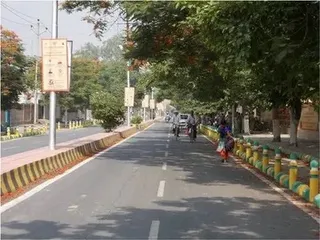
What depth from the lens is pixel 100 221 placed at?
8.45 meters

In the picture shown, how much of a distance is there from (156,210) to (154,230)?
1676mm

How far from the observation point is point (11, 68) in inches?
1759

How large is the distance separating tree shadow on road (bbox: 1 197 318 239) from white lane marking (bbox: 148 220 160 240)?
0.06 metres

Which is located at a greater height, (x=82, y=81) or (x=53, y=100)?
(x=82, y=81)

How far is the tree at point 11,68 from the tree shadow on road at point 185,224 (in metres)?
34.8

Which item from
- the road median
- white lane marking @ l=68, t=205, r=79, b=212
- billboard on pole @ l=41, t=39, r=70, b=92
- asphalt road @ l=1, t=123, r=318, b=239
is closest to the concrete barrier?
asphalt road @ l=1, t=123, r=318, b=239

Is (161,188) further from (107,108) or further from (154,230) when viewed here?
(107,108)

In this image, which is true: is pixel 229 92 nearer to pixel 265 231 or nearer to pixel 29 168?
pixel 29 168

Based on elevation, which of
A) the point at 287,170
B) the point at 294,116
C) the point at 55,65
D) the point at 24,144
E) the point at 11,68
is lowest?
the point at 24,144

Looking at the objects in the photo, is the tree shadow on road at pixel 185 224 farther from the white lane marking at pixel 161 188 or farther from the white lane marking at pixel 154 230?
the white lane marking at pixel 161 188

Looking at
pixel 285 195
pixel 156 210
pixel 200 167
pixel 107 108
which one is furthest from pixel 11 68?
pixel 156 210

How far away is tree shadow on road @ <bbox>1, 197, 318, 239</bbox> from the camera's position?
7.51 meters

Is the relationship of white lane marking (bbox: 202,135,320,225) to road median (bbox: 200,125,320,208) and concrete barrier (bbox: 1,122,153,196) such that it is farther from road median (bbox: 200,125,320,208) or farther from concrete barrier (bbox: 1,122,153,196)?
concrete barrier (bbox: 1,122,153,196)

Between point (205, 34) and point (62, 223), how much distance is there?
5.14 meters
